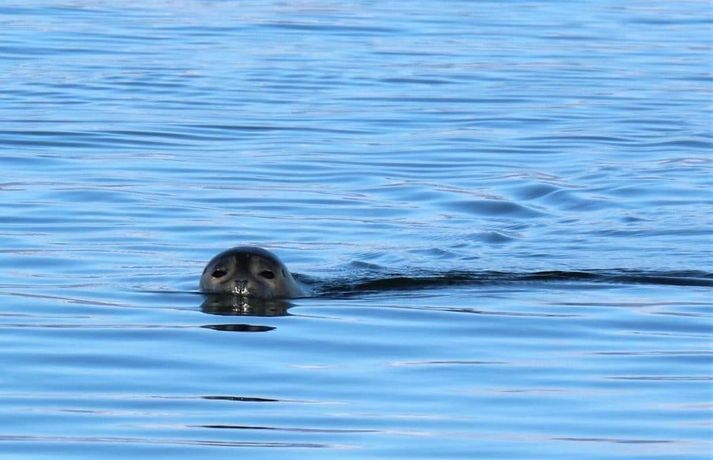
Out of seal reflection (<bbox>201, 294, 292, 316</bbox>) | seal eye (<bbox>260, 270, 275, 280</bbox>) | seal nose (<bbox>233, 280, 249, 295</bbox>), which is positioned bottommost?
seal reflection (<bbox>201, 294, 292, 316</bbox>)

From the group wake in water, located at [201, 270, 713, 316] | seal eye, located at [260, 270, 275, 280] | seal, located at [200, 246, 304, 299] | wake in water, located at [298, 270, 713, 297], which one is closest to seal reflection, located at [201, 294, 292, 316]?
seal, located at [200, 246, 304, 299]

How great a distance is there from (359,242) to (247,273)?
2785mm

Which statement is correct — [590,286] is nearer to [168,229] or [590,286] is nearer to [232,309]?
[232,309]

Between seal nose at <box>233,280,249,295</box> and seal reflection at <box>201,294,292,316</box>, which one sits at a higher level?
seal nose at <box>233,280,249,295</box>

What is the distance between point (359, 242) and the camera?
14.0 metres

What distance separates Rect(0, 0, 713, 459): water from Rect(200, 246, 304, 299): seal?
0.19 m

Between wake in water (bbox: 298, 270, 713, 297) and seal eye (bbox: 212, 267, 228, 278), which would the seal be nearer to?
seal eye (bbox: 212, 267, 228, 278)

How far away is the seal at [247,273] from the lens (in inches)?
446

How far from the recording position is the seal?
1132cm

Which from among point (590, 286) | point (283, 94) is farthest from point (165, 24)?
point (590, 286)

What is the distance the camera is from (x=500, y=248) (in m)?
13.9

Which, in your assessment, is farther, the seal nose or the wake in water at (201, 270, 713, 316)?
the wake in water at (201, 270, 713, 316)

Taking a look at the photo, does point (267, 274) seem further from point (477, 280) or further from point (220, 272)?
point (477, 280)

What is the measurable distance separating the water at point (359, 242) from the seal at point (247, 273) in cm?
19
